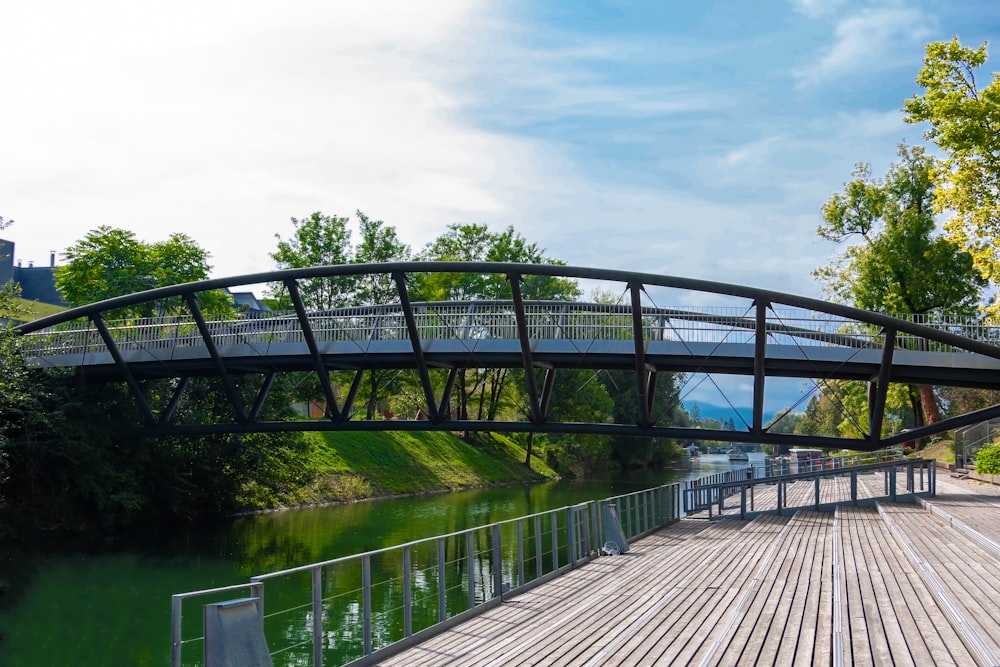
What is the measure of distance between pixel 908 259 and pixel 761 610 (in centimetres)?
4008

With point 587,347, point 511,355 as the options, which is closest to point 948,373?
point 587,347

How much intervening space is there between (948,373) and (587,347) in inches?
408

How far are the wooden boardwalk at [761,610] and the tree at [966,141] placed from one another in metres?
14.6

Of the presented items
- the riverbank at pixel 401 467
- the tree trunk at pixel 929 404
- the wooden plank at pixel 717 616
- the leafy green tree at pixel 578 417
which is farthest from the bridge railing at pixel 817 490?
the leafy green tree at pixel 578 417

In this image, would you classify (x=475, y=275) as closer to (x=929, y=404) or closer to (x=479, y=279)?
(x=479, y=279)

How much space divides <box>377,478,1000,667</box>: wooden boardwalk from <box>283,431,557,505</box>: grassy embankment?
29863 millimetres

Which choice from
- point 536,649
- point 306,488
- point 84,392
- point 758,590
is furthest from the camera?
point 306,488

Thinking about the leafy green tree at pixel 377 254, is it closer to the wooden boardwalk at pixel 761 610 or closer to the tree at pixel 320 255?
the tree at pixel 320 255

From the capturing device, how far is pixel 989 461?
30953 millimetres

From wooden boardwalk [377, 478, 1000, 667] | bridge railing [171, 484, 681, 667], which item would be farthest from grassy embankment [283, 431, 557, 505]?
wooden boardwalk [377, 478, 1000, 667]

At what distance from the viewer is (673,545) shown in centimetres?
2052

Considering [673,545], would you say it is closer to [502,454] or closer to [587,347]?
[587,347]

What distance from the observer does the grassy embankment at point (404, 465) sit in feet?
155

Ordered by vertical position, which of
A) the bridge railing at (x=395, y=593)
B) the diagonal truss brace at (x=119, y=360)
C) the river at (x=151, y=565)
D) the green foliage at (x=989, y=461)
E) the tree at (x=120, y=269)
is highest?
the tree at (x=120, y=269)
